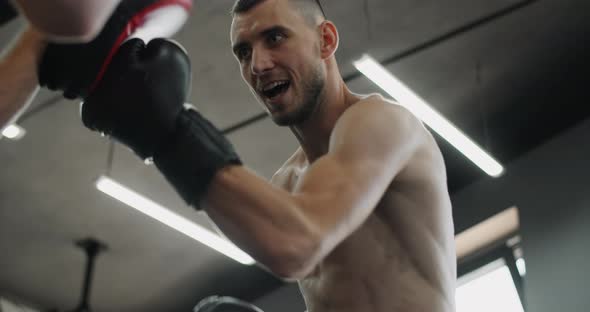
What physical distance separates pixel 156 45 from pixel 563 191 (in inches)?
179

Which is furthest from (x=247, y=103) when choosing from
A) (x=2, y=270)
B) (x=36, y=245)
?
(x=2, y=270)

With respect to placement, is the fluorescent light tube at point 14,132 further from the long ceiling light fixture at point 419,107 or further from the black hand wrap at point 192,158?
the black hand wrap at point 192,158

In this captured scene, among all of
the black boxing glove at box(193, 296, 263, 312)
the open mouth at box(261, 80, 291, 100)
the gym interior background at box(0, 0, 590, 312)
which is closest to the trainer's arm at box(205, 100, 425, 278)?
the open mouth at box(261, 80, 291, 100)

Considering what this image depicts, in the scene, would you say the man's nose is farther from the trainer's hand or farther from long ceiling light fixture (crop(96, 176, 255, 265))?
long ceiling light fixture (crop(96, 176, 255, 265))

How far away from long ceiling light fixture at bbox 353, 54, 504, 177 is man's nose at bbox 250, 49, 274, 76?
2242 millimetres

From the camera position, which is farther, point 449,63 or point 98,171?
point 98,171

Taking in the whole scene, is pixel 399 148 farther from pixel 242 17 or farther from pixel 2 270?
pixel 2 270

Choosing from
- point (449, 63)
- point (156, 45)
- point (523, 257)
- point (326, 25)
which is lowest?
point (523, 257)

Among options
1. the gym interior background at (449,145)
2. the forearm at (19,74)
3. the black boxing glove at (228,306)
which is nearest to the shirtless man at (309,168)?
the forearm at (19,74)

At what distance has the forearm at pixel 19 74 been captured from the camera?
127cm

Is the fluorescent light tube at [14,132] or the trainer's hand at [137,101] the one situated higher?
the trainer's hand at [137,101]

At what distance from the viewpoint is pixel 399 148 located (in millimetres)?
1464

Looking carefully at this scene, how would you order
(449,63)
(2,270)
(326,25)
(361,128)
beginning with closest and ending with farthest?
1. (361,128)
2. (326,25)
3. (449,63)
4. (2,270)

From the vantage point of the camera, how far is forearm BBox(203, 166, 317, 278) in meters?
1.17
